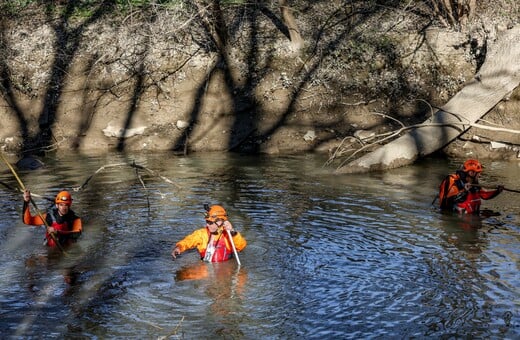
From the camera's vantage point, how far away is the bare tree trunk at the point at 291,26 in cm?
2473

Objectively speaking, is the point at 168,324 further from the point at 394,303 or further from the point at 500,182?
the point at 500,182

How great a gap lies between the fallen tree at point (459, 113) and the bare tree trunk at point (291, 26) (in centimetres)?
589

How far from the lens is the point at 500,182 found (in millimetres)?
18578

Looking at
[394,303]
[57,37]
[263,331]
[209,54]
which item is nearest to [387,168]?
[209,54]

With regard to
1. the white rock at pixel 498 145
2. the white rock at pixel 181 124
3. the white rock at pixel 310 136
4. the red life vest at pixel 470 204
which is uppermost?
the white rock at pixel 181 124

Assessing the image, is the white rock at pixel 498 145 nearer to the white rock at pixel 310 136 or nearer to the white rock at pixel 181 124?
the white rock at pixel 310 136

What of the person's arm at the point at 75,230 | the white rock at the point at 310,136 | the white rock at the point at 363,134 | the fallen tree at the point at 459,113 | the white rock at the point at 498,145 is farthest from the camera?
the white rock at the point at 310,136

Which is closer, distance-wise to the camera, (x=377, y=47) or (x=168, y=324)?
(x=168, y=324)

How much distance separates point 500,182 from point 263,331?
1074 centimetres

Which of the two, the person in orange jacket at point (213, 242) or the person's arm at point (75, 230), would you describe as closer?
the person in orange jacket at point (213, 242)

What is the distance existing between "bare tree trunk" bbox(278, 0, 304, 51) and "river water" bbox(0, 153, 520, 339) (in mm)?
7218

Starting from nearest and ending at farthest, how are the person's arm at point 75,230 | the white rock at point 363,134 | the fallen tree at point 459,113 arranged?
Result: 1. the person's arm at point 75,230
2. the fallen tree at point 459,113
3. the white rock at point 363,134

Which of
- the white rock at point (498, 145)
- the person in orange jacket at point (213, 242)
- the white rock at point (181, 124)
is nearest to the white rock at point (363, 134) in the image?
the white rock at point (498, 145)

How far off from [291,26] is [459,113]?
6.59 m
